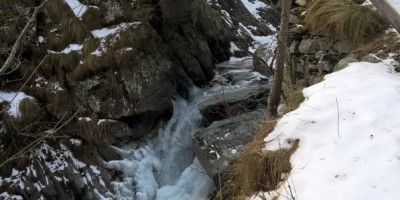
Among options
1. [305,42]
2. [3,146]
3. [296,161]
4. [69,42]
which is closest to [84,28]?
[69,42]

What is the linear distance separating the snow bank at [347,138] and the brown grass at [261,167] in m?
0.07

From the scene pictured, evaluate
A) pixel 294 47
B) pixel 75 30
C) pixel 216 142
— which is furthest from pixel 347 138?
pixel 75 30

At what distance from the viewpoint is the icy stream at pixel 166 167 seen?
6980 millimetres

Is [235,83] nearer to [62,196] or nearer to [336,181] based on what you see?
[62,196]

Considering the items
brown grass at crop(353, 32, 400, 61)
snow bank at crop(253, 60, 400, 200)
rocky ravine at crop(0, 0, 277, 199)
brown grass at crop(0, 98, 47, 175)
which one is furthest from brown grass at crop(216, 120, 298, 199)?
brown grass at crop(0, 98, 47, 175)

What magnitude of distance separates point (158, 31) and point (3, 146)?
164 inches

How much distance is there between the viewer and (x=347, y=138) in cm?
276

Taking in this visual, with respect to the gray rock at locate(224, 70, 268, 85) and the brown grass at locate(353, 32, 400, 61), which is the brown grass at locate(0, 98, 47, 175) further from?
the brown grass at locate(353, 32, 400, 61)

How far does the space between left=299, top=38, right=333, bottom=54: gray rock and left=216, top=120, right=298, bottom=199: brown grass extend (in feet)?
5.89

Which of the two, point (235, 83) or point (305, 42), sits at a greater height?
point (305, 42)

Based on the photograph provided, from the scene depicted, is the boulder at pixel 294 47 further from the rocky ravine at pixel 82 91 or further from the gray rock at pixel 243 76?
the gray rock at pixel 243 76

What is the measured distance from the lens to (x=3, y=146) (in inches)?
291

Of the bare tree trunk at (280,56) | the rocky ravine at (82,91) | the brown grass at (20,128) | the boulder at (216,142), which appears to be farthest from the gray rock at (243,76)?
the bare tree trunk at (280,56)

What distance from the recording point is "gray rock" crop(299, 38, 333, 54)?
15.8 feet
